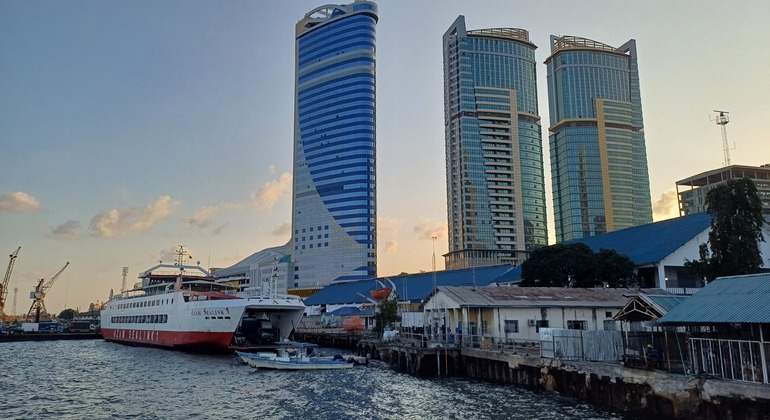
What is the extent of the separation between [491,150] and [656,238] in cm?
12628

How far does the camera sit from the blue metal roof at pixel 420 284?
75206mm

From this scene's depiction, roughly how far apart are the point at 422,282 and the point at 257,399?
2261 inches

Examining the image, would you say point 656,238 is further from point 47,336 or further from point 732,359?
point 47,336

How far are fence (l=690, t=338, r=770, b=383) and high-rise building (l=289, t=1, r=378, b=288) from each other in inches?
5947

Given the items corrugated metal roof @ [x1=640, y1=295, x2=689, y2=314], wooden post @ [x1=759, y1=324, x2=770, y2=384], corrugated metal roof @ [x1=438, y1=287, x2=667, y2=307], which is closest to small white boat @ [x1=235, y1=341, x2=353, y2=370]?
corrugated metal roof @ [x1=438, y1=287, x2=667, y2=307]

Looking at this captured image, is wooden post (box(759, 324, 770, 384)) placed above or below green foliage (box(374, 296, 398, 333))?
below

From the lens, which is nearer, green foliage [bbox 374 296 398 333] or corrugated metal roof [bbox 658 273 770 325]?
corrugated metal roof [bbox 658 273 770 325]

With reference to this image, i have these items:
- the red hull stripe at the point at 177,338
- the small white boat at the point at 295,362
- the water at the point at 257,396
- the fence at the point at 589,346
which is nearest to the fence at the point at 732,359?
the water at the point at 257,396

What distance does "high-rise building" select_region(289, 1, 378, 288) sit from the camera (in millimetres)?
173250

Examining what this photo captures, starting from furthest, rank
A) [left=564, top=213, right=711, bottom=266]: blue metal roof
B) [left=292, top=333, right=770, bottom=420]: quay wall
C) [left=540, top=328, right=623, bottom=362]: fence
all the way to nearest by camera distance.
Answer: [left=564, top=213, right=711, bottom=266]: blue metal roof, [left=540, top=328, right=623, bottom=362]: fence, [left=292, top=333, right=770, bottom=420]: quay wall

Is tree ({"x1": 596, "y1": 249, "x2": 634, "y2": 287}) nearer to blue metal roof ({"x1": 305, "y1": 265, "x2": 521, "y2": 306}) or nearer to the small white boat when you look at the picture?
blue metal roof ({"x1": 305, "y1": 265, "x2": 521, "y2": 306})

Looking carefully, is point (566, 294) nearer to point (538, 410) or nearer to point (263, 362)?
point (538, 410)

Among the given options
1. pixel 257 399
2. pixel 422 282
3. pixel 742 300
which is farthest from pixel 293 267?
pixel 742 300

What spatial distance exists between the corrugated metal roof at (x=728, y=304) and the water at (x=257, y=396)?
5500 mm
